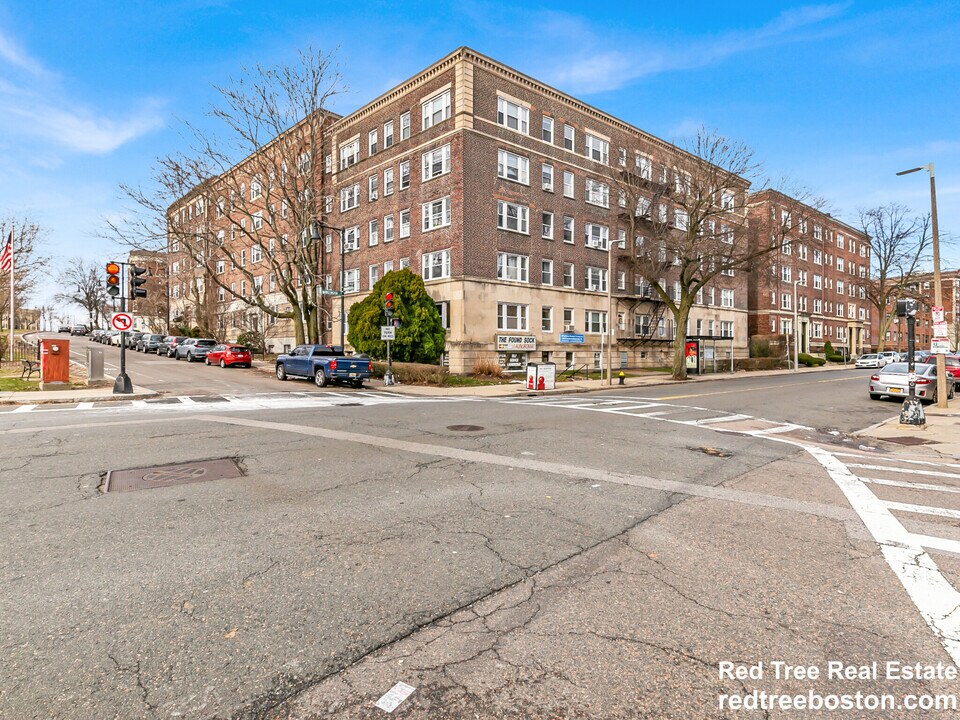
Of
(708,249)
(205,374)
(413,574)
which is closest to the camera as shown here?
(413,574)

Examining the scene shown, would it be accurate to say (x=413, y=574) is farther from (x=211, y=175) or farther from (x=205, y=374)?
(x=211, y=175)

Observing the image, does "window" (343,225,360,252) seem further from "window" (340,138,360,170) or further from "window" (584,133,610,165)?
"window" (584,133,610,165)

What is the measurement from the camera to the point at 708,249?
3619 cm

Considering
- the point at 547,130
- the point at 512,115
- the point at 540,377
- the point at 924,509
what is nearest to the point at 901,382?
the point at 540,377

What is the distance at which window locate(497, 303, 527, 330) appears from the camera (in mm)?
33031

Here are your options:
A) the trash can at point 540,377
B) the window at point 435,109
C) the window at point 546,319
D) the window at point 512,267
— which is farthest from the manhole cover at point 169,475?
the window at point 435,109

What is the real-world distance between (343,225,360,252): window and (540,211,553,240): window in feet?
46.0

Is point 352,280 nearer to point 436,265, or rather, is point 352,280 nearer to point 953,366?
point 436,265

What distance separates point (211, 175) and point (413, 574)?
35.2m

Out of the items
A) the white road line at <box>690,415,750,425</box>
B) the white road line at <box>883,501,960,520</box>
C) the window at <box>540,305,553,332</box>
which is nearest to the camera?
the white road line at <box>883,501,960,520</box>

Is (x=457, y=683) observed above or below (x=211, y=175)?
below

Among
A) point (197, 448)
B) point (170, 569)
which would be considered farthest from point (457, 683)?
point (197, 448)

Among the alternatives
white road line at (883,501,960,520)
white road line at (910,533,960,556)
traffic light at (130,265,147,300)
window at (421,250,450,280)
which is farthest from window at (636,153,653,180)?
white road line at (910,533,960,556)

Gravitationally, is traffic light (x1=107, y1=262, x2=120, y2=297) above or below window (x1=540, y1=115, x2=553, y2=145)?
below
